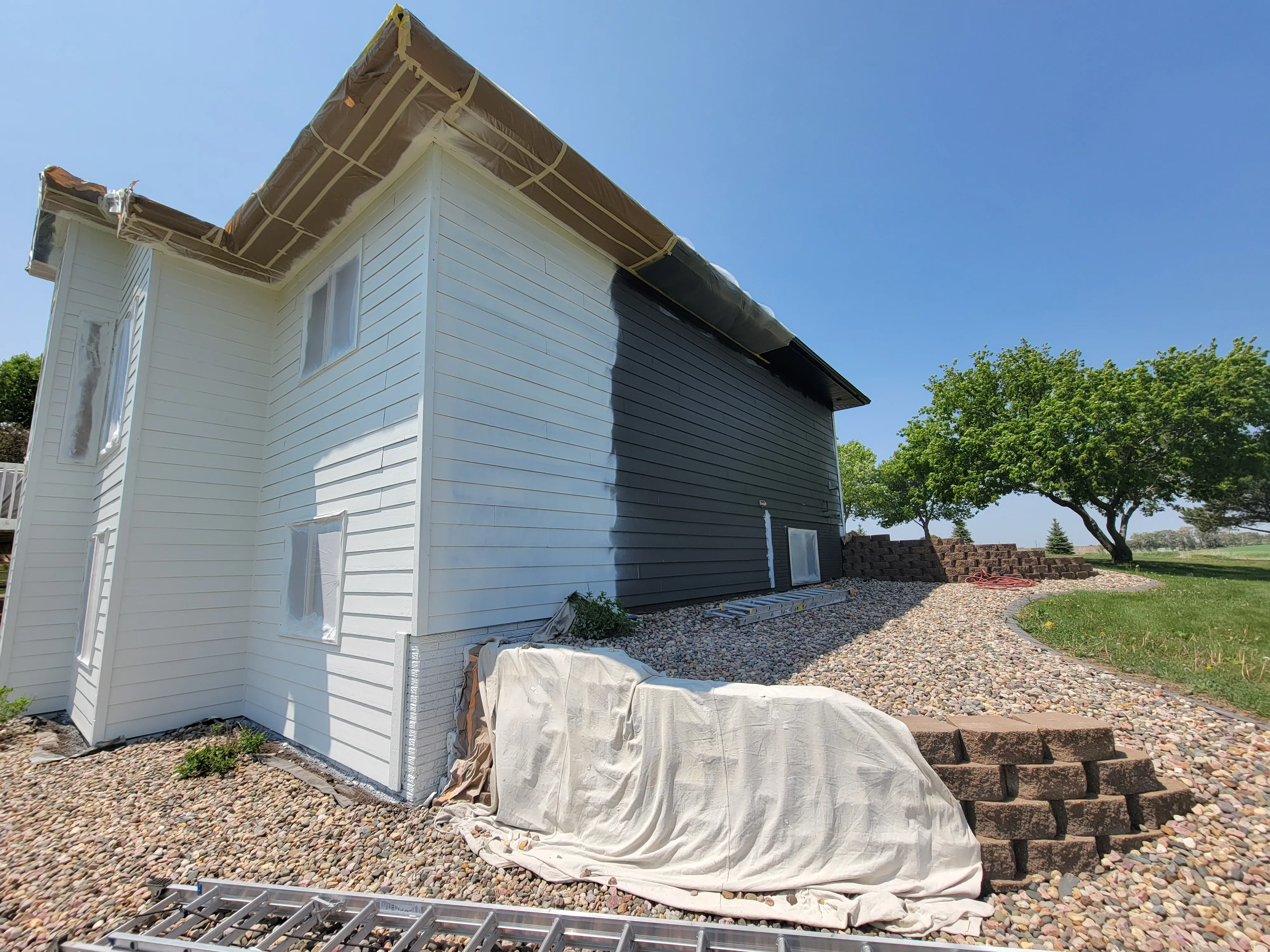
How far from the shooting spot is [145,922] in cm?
282

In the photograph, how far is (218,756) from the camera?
4.82 m

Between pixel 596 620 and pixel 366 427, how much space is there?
289 centimetres

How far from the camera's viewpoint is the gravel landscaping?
8.02 feet

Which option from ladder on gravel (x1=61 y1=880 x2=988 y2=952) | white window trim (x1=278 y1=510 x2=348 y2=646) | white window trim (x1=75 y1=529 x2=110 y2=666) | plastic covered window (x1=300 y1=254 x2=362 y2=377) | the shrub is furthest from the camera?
white window trim (x1=75 y1=529 x2=110 y2=666)

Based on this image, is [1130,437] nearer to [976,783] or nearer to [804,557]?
[804,557]

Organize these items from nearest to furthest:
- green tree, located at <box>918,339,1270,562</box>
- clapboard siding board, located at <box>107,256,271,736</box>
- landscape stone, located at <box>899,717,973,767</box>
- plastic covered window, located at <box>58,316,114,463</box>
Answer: landscape stone, located at <box>899,717,973,767</box>
clapboard siding board, located at <box>107,256,271,736</box>
plastic covered window, located at <box>58,316,114,463</box>
green tree, located at <box>918,339,1270,562</box>

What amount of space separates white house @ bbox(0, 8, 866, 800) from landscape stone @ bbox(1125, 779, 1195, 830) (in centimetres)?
433

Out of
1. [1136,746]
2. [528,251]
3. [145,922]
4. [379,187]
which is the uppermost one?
[379,187]

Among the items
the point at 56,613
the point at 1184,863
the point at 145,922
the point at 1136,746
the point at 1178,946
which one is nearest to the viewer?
the point at 1178,946

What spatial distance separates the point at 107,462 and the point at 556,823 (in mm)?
7796

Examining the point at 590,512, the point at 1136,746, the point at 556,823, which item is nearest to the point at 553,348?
the point at 590,512

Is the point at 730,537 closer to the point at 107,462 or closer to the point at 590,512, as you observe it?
the point at 590,512

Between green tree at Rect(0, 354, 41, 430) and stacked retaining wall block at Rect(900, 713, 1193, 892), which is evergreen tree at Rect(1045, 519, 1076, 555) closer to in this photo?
stacked retaining wall block at Rect(900, 713, 1193, 892)

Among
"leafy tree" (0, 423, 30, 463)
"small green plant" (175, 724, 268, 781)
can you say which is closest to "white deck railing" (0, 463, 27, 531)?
"small green plant" (175, 724, 268, 781)
